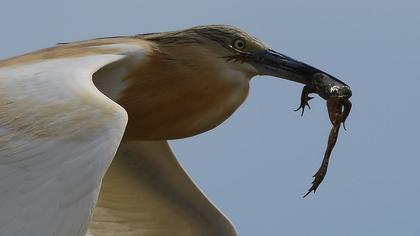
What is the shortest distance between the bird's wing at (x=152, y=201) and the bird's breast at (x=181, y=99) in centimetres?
117

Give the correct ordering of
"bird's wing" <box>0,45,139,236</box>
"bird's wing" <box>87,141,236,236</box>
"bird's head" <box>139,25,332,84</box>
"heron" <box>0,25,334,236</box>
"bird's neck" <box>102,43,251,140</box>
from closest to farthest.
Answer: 1. "bird's wing" <box>0,45,139,236</box>
2. "heron" <box>0,25,334,236</box>
3. "bird's neck" <box>102,43,251,140</box>
4. "bird's head" <box>139,25,332,84</box>
5. "bird's wing" <box>87,141,236,236</box>

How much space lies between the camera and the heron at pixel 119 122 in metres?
8.12

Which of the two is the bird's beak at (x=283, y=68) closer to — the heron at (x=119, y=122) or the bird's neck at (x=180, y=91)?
the heron at (x=119, y=122)

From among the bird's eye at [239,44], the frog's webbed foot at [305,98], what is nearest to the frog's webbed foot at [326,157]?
the frog's webbed foot at [305,98]

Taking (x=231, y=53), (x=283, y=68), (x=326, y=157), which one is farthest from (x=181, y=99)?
(x=326, y=157)

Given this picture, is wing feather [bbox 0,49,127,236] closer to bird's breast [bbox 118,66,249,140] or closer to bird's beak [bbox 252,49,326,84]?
bird's breast [bbox 118,66,249,140]

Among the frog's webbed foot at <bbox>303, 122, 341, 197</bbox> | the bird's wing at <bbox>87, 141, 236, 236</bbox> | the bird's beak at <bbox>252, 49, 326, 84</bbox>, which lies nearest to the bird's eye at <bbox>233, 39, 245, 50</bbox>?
the bird's beak at <bbox>252, 49, 326, 84</bbox>

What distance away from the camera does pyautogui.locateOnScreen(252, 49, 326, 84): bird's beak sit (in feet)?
35.5

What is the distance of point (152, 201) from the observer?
12430 millimetres

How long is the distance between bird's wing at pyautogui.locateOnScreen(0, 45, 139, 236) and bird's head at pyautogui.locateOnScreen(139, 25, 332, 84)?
1.62m

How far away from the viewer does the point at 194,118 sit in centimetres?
1090

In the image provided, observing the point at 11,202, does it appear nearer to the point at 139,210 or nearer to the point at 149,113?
the point at 149,113

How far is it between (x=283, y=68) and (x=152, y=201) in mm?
2143

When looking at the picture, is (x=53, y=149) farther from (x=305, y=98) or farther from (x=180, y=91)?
(x=305, y=98)
